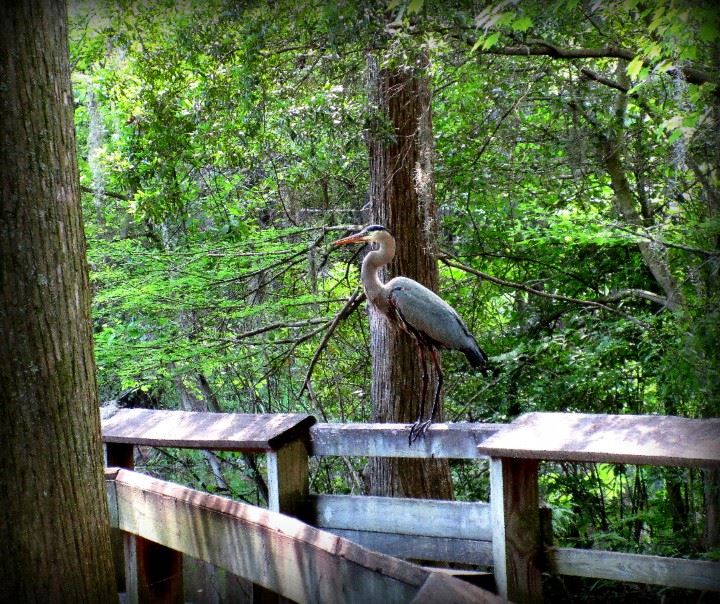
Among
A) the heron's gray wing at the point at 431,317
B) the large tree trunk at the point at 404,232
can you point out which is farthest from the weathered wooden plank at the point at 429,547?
the large tree trunk at the point at 404,232

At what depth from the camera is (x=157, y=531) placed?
3094mm

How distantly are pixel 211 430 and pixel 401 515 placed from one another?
0.95 metres

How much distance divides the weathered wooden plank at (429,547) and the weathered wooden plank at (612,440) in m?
0.50

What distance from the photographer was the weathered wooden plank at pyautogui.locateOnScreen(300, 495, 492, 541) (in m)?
3.33

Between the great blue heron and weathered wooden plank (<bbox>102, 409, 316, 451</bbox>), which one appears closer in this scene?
weathered wooden plank (<bbox>102, 409, 316, 451</bbox>)

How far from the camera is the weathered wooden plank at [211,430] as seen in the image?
12.0 ft

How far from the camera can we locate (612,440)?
2.88m

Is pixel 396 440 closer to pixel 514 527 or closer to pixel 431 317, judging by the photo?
pixel 514 527

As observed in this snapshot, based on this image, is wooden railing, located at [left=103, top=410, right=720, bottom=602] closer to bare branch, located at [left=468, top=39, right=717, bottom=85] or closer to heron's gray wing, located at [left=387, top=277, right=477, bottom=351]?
heron's gray wing, located at [left=387, top=277, right=477, bottom=351]

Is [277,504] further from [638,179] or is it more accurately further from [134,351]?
[638,179]

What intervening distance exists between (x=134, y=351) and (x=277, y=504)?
3950 millimetres

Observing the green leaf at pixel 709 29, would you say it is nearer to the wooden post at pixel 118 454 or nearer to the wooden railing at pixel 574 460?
the wooden railing at pixel 574 460

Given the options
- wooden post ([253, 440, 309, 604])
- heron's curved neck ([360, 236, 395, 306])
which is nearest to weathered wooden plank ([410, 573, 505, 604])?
wooden post ([253, 440, 309, 604])

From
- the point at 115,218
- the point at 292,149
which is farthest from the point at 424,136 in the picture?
the point at 115,218
